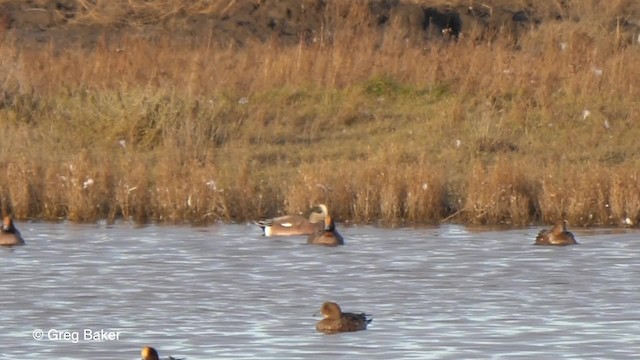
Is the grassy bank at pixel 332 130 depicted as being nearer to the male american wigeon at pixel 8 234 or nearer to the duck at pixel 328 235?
the duck at pixel 328 235

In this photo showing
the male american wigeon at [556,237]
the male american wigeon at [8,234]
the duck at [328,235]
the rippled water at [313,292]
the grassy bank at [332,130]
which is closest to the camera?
the rippled water at [313,292]

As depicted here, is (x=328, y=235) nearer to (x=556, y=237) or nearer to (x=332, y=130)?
(x=556, y=237)

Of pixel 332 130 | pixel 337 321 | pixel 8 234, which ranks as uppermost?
pixel 332 130

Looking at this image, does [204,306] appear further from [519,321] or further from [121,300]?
[519,321]

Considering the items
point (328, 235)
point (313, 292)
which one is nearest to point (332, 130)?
point (328, 235)

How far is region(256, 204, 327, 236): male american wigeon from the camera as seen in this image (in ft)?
46.9

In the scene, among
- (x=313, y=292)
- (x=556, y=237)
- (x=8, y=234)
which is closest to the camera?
(x=313, y=292)

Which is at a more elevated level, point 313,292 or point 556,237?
point 556,237

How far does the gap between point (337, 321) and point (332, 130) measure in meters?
8.22

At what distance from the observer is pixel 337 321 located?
10297 millimetres

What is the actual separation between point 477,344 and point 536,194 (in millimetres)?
5175

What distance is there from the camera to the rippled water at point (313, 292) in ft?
32.7

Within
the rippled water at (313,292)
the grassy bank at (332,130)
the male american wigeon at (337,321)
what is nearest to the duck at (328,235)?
the rippled water at (313,292)

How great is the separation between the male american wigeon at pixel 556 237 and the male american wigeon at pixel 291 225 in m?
1.81
